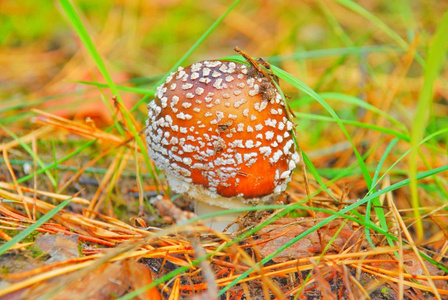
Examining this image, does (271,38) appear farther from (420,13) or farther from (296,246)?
(296,246)

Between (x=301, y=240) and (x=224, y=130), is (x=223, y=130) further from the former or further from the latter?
(x=301, y=240)

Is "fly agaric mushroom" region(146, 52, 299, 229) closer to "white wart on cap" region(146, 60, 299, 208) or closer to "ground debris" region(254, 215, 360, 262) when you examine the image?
"white wart on cap" region(146, 60, 299, 208)

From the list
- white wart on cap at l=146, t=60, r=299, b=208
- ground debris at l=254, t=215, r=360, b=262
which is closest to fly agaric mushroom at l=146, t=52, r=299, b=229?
white wart on cap at l=146, t=60, r=299, b=208

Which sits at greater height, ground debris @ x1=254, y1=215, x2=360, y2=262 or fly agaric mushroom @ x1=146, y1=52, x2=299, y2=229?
fly agaric mushroom @ x1=146, y1=52, x2=299, y2=229

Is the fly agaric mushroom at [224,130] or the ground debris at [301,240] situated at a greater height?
the fly agaric mushroom at [224,130]

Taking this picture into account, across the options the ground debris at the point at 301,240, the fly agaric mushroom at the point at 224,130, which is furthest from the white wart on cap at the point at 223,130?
the ground debris at the point at 301,240

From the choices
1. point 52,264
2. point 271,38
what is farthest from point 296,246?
point 271,38

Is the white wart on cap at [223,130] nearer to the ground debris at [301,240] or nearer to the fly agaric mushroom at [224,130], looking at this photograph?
the fly agaric mushroom at [224,130]
